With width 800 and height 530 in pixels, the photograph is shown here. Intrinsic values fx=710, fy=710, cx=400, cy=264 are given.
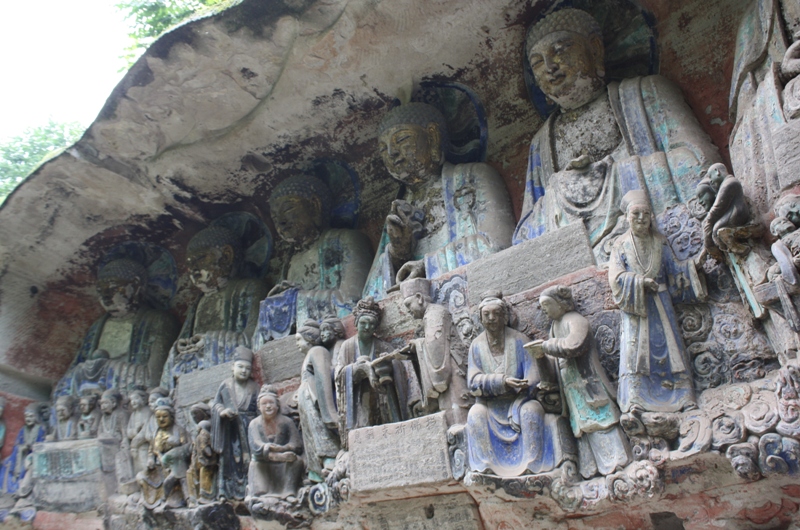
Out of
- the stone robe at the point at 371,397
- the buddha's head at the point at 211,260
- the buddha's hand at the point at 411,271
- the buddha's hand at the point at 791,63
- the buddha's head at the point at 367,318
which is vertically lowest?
the stone robe at the point at 371,397

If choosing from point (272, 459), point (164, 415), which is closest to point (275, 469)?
point (272, 459)

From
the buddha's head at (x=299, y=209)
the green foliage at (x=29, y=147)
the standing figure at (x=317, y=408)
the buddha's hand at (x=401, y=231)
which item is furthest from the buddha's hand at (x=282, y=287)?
the green foliage at (x=29, y=147)

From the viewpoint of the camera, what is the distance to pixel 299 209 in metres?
6.28

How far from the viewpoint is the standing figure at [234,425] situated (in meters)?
5.06

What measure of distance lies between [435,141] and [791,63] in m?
2.72

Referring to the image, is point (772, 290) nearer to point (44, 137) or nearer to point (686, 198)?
point (686, 198)

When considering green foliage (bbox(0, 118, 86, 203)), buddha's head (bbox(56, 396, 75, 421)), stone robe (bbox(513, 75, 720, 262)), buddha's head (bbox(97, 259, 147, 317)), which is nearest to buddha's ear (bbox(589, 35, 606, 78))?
stone robe (bbox(513, 75, 720, 262))

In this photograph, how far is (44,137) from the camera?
10.0m

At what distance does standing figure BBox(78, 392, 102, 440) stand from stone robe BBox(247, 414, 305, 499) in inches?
89.8

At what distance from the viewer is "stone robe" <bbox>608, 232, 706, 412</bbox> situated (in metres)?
3.42

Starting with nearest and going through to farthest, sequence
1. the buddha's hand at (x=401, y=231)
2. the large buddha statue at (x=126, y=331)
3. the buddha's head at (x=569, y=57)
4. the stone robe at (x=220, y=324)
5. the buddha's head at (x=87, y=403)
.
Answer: the buddha's head at (x=569, y=57) → the buddha's hand at (x=401, y=231) → the stone robe at (x=220, y=324) → the buddha's head at (x=87, y=403) → the large buddha statue at (x=126, y=331)

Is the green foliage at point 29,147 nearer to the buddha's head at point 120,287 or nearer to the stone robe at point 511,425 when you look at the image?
the buddha's head at point 120,287

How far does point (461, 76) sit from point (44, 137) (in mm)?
6911

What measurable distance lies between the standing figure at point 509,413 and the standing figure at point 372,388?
1.87ft
